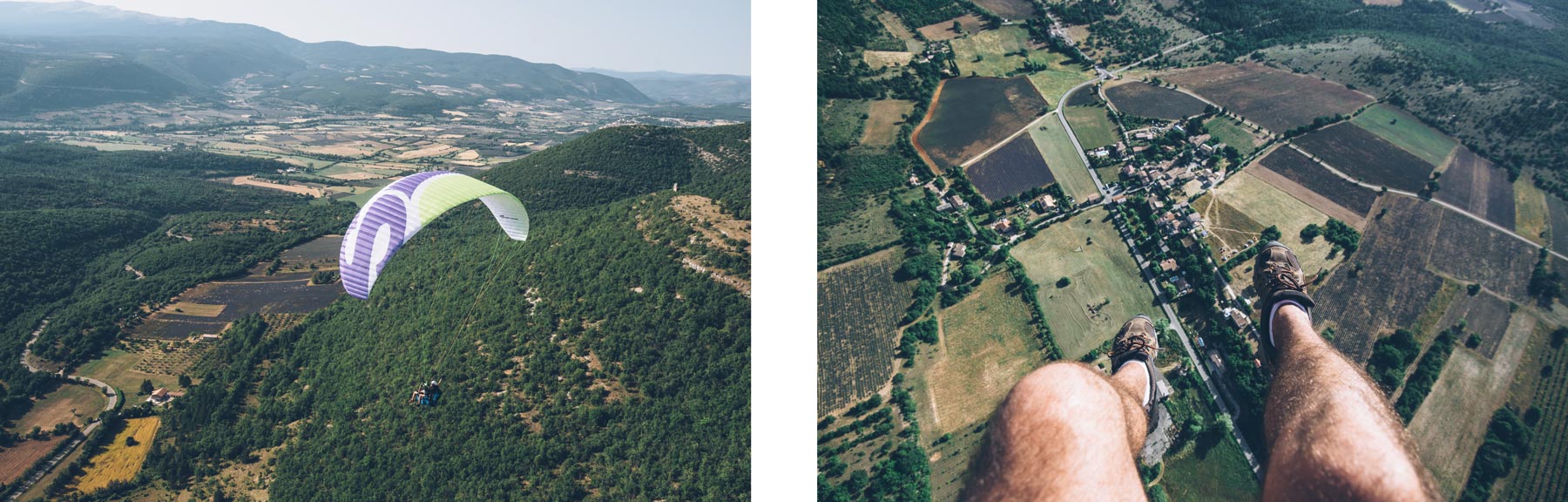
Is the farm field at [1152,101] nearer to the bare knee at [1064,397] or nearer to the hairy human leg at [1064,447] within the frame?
the bare knee at [1064,397]

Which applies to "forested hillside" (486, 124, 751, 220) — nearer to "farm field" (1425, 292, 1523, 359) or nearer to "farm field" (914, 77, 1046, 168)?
"farm field" (914, 77, 1046, 168)

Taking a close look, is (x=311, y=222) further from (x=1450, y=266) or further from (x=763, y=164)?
(x=1450, y=266)

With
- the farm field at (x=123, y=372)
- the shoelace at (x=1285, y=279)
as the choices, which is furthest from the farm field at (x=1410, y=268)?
the farm field at (x=123, y=372)

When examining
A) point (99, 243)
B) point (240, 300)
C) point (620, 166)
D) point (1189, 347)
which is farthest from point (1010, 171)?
point (99, 243)

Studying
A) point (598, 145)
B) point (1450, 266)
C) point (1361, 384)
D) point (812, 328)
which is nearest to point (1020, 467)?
point (1361, 384)

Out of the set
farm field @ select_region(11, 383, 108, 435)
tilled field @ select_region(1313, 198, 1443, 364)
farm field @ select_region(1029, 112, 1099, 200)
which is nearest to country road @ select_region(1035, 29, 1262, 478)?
farm field @ select_region(1029, 112, 1099, 200)

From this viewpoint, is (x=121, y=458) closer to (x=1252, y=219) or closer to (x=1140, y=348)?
(x=1140, y=348)
